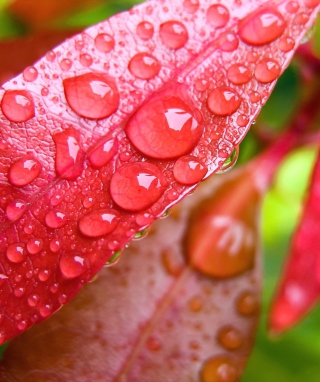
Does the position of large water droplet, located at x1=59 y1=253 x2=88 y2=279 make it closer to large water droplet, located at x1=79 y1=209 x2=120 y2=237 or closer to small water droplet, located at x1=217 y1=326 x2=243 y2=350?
large water droplet, located at x1=79 y1=209 x2=120 y2=237

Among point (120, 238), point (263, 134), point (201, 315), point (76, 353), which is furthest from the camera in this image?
point (263, 134)

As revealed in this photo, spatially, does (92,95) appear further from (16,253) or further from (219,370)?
(219,370)

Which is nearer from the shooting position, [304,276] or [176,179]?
[176,179]

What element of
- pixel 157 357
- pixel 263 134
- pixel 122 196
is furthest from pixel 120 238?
pixel 263 134

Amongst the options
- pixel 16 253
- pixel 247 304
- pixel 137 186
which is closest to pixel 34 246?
pixel 16 253

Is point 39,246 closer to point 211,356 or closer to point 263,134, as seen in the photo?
point 211,356

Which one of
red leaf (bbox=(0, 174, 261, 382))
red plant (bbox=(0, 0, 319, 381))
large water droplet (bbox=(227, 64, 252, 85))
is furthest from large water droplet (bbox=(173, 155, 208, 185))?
red leaf (bbox=(0, 174, 261, 382))

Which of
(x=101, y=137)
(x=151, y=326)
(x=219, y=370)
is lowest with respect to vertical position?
(x=219, y=370)
